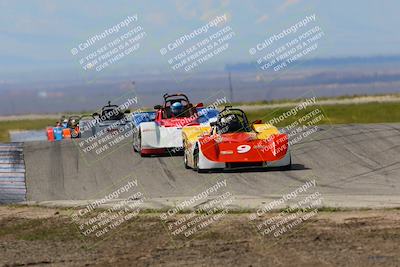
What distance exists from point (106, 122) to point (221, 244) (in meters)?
20.2

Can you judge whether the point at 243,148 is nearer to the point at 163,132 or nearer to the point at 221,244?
the point at 163,132

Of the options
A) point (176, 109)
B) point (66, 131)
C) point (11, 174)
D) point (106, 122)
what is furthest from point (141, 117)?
point (11, 174)

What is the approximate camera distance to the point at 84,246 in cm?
1167

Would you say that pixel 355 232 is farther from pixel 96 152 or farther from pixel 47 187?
pixel 96 152

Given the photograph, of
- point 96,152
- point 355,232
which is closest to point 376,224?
point 355,232

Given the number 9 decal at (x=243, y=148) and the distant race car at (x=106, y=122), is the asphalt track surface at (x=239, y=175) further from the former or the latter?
the distant race car at (x=106, y=122)

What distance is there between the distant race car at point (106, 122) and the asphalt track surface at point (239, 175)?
4.74 metres

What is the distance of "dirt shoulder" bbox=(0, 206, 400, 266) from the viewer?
1025cm

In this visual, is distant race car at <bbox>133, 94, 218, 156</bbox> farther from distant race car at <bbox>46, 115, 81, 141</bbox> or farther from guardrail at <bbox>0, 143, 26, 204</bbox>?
distant race car at <bbox>46, 115, 81, 141</bbox>

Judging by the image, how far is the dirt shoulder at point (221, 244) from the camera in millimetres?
10250

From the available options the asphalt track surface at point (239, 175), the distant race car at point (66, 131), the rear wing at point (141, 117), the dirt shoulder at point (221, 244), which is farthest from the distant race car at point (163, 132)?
the distant race car at point (66, 131)

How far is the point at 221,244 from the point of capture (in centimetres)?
1120

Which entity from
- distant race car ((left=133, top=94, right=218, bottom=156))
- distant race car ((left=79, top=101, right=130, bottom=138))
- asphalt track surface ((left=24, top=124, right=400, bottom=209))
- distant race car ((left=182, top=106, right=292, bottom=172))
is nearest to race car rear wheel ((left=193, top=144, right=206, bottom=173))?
distant race car ((left=182, top=106, right=292, bottom=172))

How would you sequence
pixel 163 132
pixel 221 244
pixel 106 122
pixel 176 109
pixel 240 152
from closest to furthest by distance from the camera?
pixel 221 244, pixel 240 152, pixel 163 132, pixel 176 109, pixel 106 122
